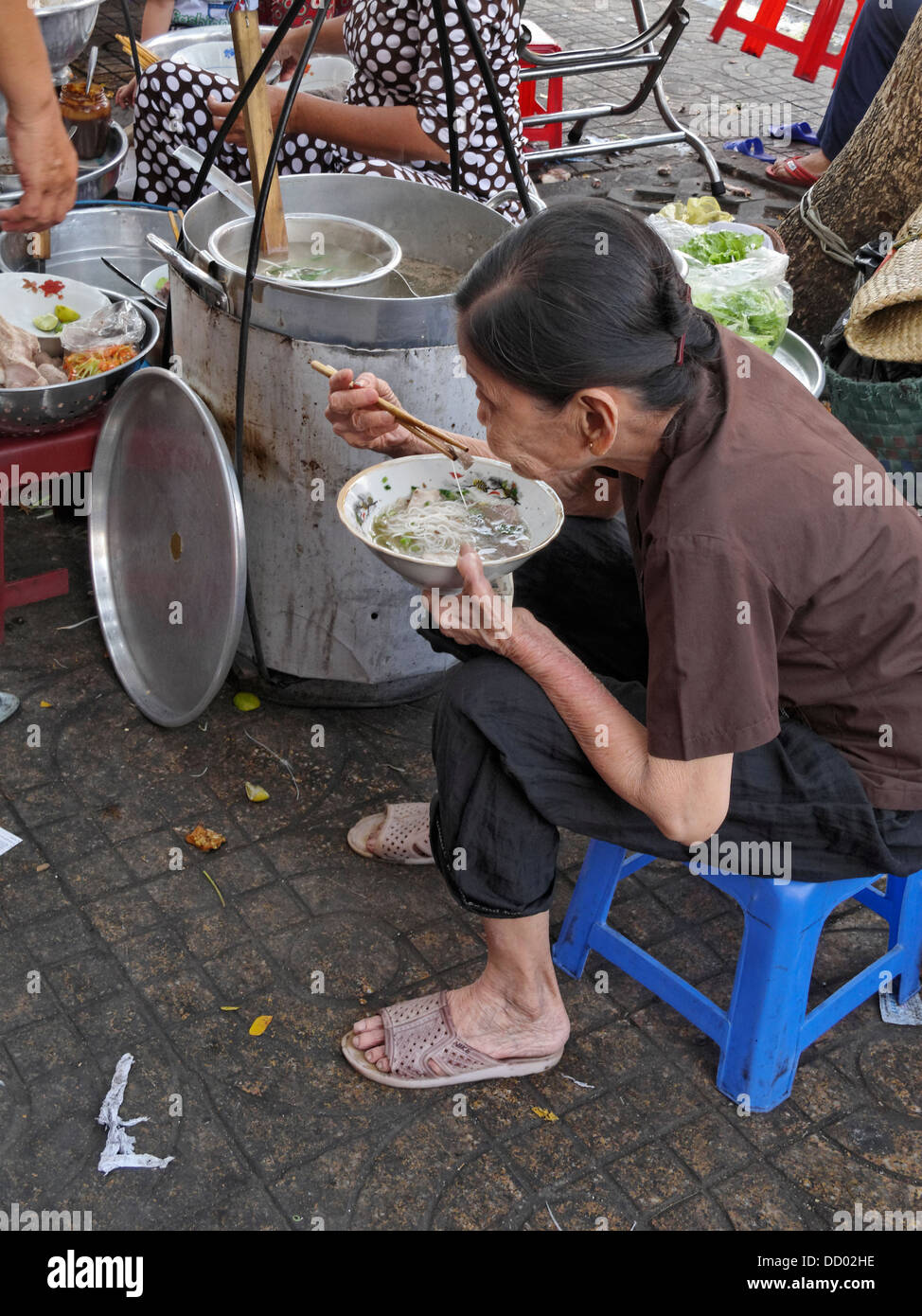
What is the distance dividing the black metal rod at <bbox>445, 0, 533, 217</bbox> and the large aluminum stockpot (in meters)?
0.10

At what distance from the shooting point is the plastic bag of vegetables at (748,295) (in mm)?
3398

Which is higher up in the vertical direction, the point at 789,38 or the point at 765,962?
the point at 789,38

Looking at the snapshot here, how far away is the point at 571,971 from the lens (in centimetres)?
267

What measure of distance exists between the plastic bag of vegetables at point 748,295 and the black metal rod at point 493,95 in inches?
28.6

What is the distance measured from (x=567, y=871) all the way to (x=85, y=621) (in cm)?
155

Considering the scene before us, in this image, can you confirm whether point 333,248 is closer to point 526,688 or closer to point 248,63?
point 248,63

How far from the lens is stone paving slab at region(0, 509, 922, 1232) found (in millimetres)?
2217

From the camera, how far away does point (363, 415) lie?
2488 mm

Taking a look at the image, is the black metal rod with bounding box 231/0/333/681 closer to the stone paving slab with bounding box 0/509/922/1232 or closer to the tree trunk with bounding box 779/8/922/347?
the stone paving slab with bounding box 0/509/922/1232

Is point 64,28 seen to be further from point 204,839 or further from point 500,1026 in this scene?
point 500,1026

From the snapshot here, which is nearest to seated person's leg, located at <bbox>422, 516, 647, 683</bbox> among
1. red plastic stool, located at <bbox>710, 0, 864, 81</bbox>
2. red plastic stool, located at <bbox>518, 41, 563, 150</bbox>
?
red plastic stool, located at <bbox>518, 41, 563, 150</bbox>

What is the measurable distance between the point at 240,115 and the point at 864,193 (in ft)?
7.14

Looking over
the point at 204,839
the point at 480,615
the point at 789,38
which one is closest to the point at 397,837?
the point at 204,839

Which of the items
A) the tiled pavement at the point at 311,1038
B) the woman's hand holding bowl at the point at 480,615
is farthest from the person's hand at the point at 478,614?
the tiled pavement at the point at 311,1038
